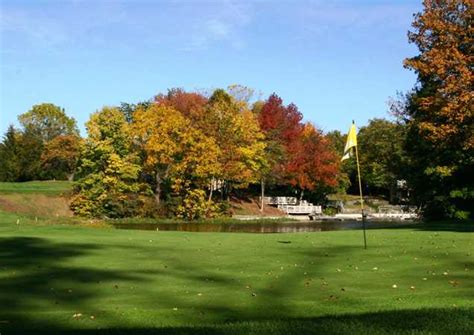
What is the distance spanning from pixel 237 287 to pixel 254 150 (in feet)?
156

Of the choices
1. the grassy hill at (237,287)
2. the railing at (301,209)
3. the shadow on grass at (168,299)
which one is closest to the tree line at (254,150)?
the railing at (301,209)

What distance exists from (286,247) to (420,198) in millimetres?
26867

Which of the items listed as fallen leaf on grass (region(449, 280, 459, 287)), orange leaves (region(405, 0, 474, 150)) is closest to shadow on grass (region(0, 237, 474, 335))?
fallen leaf on grass (region(449, 280, 459, 287))

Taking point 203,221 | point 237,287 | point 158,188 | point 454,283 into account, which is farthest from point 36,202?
point 454,283

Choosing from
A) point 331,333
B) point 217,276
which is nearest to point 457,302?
point 331,333

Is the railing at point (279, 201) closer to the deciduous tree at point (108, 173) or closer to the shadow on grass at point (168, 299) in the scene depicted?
the deciduous tree at point (108, 173)

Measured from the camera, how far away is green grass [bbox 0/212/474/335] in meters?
7.34

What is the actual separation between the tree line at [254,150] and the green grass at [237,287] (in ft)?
58.0

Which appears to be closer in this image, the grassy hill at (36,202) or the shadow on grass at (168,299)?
the shadow on grass at (168,299)

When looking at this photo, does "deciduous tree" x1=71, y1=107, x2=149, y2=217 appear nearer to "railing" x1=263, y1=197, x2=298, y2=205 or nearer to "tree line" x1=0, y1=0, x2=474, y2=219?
"tree line" x1=0, y1=0, x2=474, y2=219

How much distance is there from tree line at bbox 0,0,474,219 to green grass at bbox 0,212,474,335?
17670mm

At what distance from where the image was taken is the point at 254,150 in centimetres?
5881

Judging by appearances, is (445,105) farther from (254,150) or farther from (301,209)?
(301,209)

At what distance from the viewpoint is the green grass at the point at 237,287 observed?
7.34 m
